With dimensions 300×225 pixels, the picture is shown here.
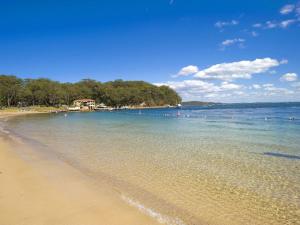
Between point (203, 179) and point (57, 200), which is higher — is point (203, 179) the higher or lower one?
the lower one

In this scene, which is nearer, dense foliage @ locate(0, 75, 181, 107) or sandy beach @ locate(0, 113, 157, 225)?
sandy beach @ locate(0, 113, 157, 225)

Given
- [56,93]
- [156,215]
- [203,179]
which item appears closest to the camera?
[156,215]

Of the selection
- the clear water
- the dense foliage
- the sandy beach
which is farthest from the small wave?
the dense foliage

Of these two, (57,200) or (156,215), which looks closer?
(156,215)

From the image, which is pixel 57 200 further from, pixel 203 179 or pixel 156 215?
pixel 203 179

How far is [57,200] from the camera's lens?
7.84m

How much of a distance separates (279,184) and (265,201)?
2.08 m

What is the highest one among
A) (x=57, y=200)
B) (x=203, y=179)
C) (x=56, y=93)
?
(x=56, y=93)

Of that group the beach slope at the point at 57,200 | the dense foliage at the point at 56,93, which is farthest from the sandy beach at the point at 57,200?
the dense foliage at the point at 56,93

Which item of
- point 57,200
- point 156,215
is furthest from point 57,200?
point 156,215

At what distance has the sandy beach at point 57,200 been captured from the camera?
21.6 feet

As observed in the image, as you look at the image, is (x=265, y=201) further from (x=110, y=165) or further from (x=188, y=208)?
(x=110, y=165)

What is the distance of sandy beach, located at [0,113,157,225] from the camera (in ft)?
21.6

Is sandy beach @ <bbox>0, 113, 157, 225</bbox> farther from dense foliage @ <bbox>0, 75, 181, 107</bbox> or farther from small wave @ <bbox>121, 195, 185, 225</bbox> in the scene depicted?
dense foliage @ <bbox>0, 75, 181, 107</bbox>
